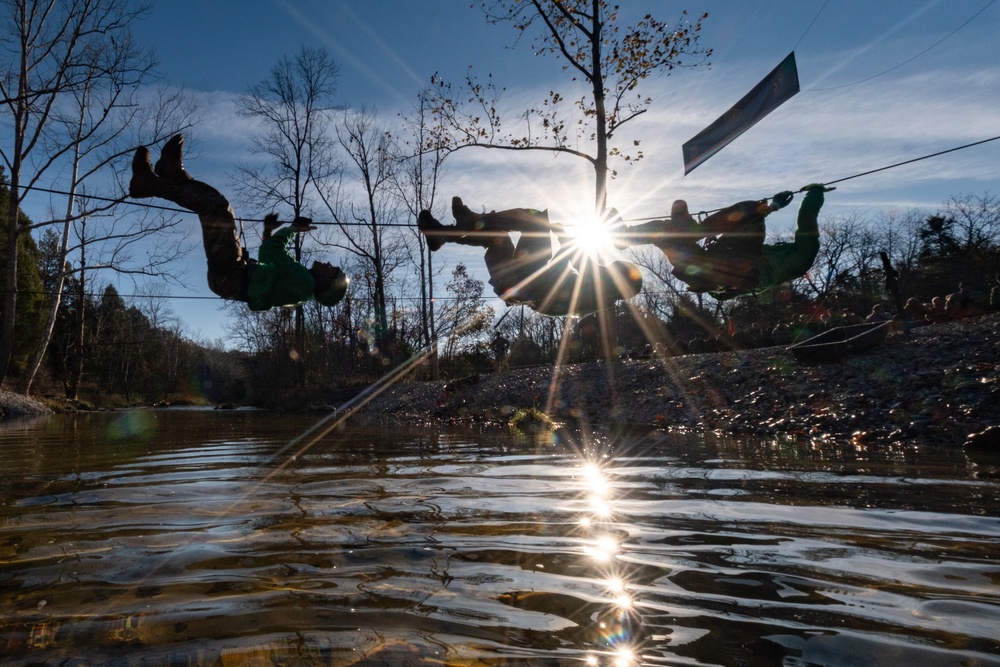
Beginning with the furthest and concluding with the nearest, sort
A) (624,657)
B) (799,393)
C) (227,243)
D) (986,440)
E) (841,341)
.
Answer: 1. (841,341)
2. (799,393)
3. (986,440)
4. (227,243)
5. (624,657)

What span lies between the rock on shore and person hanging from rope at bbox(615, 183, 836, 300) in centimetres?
477

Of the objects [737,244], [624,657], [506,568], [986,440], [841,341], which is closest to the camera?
[624,657]

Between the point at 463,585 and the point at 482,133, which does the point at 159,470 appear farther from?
the point at 482,133

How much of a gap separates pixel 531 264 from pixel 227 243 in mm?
2122

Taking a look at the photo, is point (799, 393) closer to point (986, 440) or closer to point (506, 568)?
point (986, 440)

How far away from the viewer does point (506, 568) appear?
2.97m

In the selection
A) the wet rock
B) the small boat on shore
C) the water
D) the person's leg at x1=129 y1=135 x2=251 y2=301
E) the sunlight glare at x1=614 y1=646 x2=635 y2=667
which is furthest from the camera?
the small boat on shore

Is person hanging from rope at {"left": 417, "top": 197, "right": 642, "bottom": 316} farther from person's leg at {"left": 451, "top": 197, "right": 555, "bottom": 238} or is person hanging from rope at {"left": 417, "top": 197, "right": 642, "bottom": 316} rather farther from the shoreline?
the shoreline

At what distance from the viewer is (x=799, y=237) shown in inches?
184

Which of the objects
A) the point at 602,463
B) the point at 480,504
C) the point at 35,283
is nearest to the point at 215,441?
the point at 602,463

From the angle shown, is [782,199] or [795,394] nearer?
[782,199]

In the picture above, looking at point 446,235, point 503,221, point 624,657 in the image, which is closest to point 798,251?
point 503,221

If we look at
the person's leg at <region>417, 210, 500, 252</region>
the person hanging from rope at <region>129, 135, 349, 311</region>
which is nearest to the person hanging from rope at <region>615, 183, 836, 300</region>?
the person's leg at <region>417, 210, 500, 252</region>

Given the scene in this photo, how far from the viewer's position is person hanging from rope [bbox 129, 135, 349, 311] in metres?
4.27
